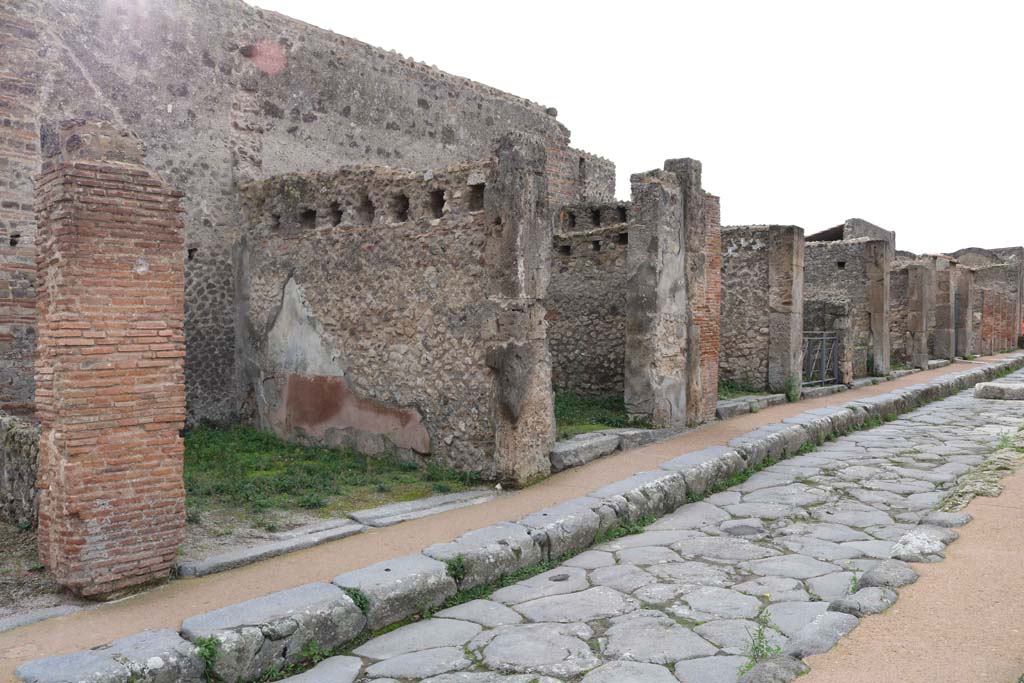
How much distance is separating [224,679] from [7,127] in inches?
229

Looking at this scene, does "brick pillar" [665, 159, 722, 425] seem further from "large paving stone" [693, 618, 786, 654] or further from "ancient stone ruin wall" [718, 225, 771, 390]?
"large paving stone" [693, 618, 786, 654]

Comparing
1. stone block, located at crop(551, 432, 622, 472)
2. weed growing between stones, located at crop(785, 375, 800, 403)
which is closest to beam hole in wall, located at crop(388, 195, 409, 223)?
stone block, located at crop(551, 432, 622, 472)

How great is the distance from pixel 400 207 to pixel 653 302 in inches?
118

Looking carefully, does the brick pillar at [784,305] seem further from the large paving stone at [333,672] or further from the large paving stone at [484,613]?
the large paving stone at [333,672]

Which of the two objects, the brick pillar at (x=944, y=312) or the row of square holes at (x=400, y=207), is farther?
the brick pillar at (x=944, y=312)

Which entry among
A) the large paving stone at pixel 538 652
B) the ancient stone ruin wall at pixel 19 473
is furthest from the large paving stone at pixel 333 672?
the ancient stone ruin wall at pixel 19 473

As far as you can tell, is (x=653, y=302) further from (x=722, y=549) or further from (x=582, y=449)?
(x=722, y=549)

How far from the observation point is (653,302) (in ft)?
27.8

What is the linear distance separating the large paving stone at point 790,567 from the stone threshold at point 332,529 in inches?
82.0

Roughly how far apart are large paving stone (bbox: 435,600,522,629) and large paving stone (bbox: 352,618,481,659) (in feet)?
0.21

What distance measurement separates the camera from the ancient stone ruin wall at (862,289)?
1521 centimetres

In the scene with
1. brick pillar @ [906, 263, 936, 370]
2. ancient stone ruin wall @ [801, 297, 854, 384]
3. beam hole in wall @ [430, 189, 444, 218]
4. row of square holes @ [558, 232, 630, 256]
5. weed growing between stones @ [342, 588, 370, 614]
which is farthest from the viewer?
Result: brick pillar @ [906, 263, 936, 370]

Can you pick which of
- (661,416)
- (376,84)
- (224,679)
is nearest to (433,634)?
(224,679)

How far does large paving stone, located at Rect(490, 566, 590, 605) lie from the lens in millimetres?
4418
